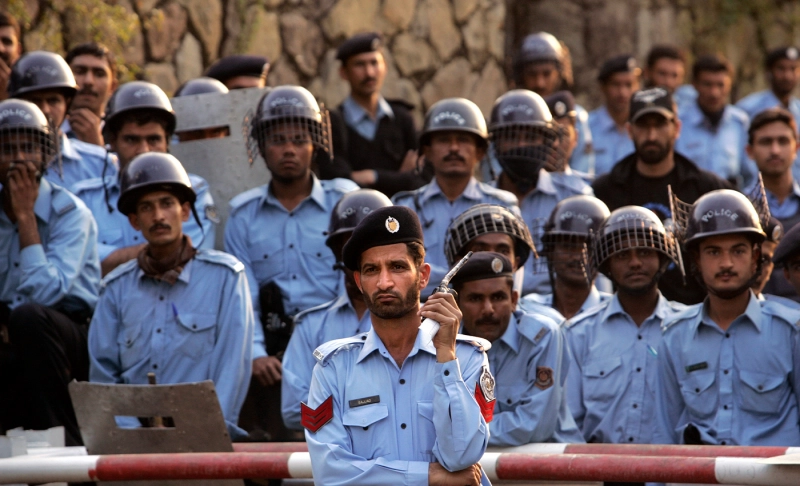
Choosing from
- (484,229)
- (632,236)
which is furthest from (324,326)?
(632,236)

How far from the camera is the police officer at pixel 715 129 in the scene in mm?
9078

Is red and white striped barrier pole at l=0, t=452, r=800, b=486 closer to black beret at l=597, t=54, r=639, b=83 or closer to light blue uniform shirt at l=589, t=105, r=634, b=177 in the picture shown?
light blue uniform shirt at l=589, t=105, r=634, b=177

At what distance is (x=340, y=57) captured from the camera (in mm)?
8195

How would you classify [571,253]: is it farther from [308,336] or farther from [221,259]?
[221,259]

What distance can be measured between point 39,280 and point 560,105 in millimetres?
3479

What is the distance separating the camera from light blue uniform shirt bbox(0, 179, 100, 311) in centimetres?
594

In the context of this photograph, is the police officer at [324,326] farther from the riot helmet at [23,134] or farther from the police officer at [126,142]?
the riot helmet at [23,134]

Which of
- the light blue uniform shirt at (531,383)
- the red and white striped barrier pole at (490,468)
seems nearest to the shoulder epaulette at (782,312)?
the light blue uniform shirt at (531,383)

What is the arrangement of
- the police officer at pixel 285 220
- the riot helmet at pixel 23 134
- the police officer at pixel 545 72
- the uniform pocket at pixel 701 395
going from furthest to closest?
1. the police officer at pixel 545 72
2. the police officer at pixel 285 220
3. the riot helmet at pixel 23 134
4. the uniform pocket at pixel 701 395

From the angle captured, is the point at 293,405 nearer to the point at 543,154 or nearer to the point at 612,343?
the point at 612,343

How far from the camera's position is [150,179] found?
582 centimetres

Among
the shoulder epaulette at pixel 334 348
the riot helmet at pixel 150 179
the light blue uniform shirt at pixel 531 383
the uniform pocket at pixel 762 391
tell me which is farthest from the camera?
the riot helmet at pixel 150 179

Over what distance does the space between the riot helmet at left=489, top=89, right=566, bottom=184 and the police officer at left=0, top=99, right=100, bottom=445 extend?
2.20 meters

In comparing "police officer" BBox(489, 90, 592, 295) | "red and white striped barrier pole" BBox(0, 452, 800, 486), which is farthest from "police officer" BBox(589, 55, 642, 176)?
"red and white striped barrier pole" BBox(0, 452, 800, 486)
